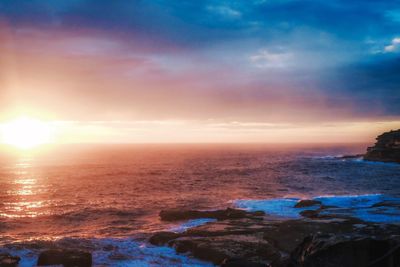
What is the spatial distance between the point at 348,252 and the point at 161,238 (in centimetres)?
1621

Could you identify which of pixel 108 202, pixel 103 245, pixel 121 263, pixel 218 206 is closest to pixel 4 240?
pixel 103 245

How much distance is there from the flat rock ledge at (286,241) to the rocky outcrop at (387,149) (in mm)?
82143

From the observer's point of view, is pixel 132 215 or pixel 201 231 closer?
pixel 201 231

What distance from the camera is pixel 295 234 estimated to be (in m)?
25.5

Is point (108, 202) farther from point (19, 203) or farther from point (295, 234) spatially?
point (295, 234)

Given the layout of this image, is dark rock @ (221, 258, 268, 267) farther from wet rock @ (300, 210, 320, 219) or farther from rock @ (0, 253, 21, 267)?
wet rock @ (300, 210, 320, 219)

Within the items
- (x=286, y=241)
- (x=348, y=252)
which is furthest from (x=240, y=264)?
(x=286, y=241)

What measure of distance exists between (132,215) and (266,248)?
65.9ft

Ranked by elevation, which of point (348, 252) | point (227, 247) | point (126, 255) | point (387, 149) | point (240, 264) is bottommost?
point (126, 255)

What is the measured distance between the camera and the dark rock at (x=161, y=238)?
2570 centimetres

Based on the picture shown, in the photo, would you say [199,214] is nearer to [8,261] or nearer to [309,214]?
[309,214]

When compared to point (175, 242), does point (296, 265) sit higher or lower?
higher

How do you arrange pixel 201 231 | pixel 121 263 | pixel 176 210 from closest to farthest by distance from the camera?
1. pixel 121 263
2. pixel 201 231
3. pixel 176 210

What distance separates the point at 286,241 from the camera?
2411cm
